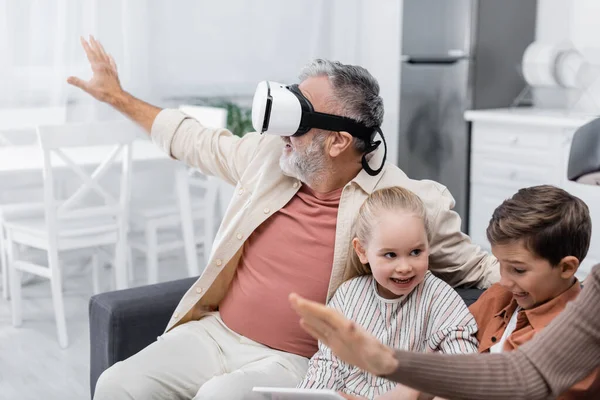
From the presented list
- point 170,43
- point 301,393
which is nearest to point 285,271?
point 301,393

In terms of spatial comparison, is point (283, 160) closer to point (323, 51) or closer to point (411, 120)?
point (411, 120)

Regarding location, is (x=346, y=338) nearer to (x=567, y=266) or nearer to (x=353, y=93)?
(x=567, y=266)

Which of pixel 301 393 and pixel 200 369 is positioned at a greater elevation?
pixel 301 393

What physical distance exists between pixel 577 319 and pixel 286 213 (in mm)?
1089

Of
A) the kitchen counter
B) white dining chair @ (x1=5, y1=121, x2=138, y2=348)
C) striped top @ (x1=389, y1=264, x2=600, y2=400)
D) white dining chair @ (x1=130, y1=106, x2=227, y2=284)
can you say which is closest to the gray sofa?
striped top @ (x1=389, y1=264, x2=600, y2=400)

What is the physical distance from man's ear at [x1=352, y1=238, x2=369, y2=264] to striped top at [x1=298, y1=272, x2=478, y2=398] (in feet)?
0.27

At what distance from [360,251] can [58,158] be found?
2451mm

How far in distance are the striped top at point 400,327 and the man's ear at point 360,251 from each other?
82 mm

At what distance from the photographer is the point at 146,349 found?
2.06 m

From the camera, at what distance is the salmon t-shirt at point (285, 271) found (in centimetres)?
207

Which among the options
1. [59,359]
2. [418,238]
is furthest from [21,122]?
[418,238]

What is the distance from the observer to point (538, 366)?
1.18 metres

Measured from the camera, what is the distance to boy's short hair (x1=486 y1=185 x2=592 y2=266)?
158cm

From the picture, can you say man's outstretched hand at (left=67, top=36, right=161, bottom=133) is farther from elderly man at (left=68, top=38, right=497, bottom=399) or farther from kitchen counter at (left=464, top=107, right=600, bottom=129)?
kitchen counter at (left=464, top=107, right=600, bottom=129)
